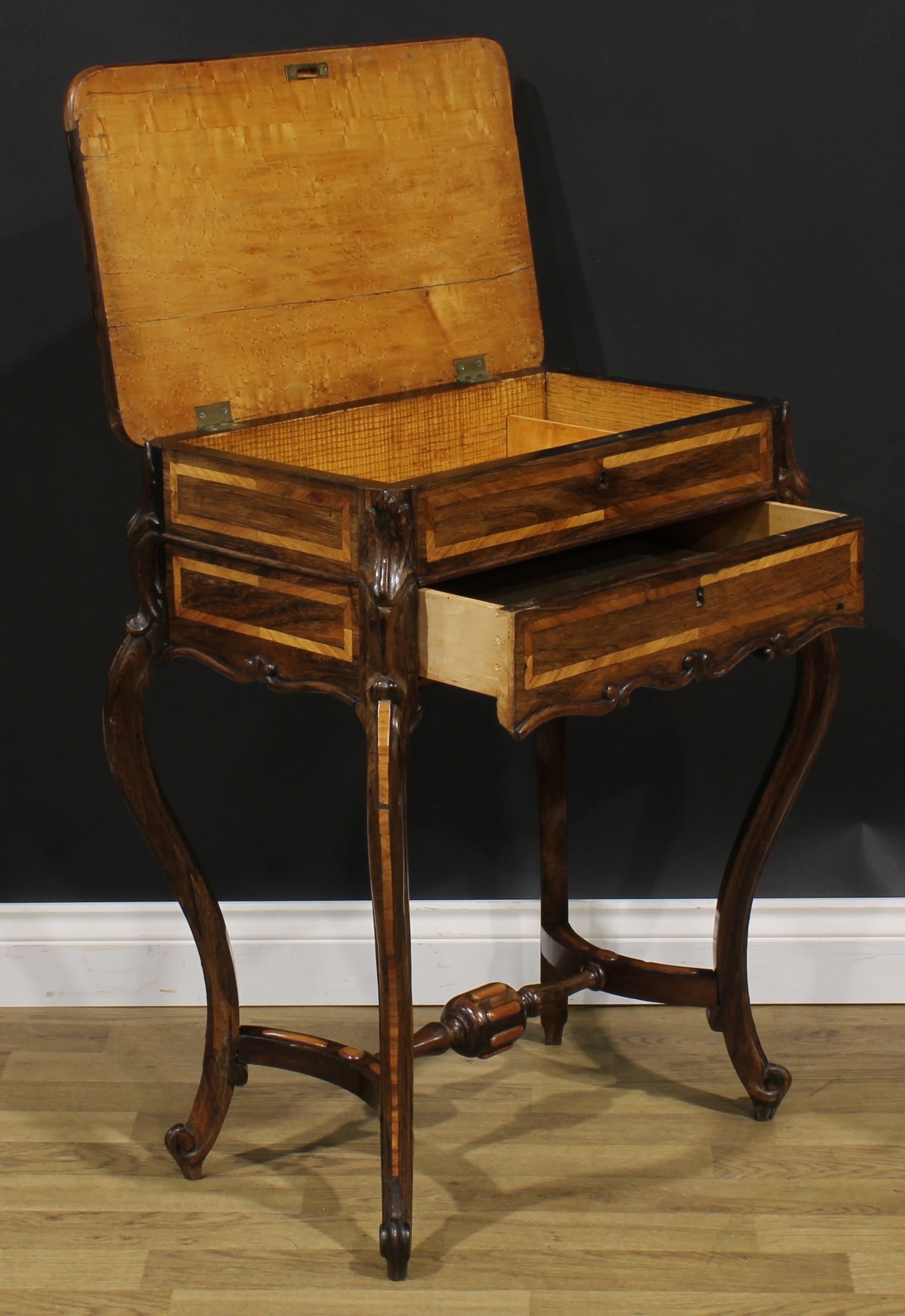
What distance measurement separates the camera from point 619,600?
1.82 m

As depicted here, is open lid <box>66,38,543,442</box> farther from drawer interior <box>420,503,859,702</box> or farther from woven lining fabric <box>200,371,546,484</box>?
drawer interior <box>420,503,859,702</box>

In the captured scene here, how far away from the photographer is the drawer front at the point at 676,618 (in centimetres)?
176

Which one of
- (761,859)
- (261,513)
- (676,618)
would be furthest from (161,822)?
(761,859)

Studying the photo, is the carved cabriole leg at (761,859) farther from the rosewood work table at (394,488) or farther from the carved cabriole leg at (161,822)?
the carved cabriole leg at (161,822)

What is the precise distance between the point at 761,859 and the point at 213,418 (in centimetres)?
94

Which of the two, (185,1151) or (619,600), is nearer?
(619,600)

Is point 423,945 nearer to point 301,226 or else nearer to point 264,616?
point 264,616

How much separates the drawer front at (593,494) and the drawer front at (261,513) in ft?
0.34

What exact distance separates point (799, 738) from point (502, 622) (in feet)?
2.21

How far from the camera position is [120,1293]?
2025mm

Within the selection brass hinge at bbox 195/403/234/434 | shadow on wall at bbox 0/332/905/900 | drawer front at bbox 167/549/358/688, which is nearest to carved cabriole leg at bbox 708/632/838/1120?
shadow on wall at bbox 0/332/905/900

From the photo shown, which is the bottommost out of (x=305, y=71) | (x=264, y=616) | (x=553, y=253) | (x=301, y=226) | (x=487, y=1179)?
(x=487, y=1179)

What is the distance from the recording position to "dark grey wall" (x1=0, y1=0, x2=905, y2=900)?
94.7 inches

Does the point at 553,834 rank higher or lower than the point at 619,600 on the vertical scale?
lower
